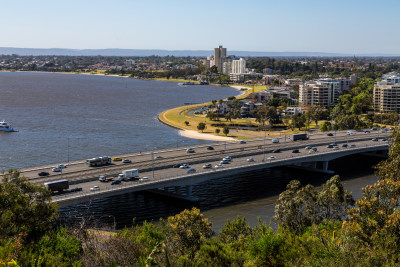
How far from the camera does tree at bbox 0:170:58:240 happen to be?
1570 centimetres

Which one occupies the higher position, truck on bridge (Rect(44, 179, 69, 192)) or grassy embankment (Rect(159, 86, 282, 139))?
truck on bridge (Rect(44, 179, 69, 192))

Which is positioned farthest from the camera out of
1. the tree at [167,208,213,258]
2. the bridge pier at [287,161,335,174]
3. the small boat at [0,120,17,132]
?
the small boat at [0,120,17,132]

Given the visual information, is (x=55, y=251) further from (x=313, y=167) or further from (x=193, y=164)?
(x=313, y=167)

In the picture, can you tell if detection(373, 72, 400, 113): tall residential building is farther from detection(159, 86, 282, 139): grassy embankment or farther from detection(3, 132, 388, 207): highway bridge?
detection(3, 132, 388, 207): highway bridge

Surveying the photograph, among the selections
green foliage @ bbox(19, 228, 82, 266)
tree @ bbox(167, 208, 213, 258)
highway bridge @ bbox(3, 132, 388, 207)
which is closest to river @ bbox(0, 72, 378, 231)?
highway bridge @ bbox(3, 132, 388, 207)

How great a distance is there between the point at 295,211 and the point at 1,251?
1165cm

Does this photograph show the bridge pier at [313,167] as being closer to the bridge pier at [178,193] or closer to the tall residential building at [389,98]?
the bridge pier at [178,193]

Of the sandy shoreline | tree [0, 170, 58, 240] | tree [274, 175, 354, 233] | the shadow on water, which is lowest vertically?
the shadow on water

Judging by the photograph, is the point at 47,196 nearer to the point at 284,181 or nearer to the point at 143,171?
the point at 143,171

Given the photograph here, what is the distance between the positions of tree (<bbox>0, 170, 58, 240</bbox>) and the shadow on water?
762cm

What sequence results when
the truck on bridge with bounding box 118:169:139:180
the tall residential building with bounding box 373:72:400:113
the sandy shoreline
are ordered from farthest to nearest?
the tall residential building with bounding box 373:72:400:113, the sandy shoreline, the truck on bridge with bounding box 118:169:139:180

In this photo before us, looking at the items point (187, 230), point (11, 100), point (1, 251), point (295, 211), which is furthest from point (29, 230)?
point (11, 100)

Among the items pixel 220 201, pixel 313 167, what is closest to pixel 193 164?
pixel 220 201

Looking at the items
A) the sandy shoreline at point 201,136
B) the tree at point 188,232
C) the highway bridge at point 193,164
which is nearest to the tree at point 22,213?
the tree at point 188,232
